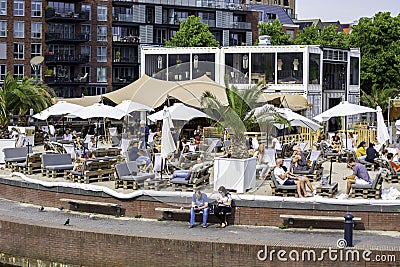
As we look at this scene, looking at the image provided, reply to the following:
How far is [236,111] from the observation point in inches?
784

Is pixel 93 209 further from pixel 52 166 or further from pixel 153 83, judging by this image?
pixel 153 83

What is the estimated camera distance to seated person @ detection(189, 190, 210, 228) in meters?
17.9

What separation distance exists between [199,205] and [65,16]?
56959 millimetres

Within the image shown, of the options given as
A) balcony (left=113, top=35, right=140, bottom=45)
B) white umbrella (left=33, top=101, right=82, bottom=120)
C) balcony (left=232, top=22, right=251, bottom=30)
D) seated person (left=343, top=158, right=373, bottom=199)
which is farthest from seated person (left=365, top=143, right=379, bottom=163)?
balcony (left=232, top=22, right=251, bottom=30)

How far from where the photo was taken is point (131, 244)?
1686 centimetres

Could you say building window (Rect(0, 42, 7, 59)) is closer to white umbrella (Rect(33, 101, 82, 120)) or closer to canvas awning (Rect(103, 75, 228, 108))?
white umbrella (Rect(33, 101, 82, 120))

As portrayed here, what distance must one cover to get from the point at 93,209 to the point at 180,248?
4560 mm

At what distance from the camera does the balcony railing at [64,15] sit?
232 feet

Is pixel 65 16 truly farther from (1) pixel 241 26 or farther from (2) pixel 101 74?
(1) pixel 241 26

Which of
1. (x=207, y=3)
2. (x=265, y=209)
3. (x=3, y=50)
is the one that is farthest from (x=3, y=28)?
(x=265, y=209)

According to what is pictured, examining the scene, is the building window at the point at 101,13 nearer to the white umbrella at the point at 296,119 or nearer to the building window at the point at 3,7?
the building window at the point at 3,7

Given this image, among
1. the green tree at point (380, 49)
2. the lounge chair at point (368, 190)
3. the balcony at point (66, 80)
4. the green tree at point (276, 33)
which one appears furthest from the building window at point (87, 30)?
the lounge chair at point (368, 190)

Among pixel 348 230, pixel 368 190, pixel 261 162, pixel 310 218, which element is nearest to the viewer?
pixel 348 230

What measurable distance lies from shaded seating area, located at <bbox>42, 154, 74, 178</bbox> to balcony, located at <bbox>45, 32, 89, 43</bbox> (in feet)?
162
